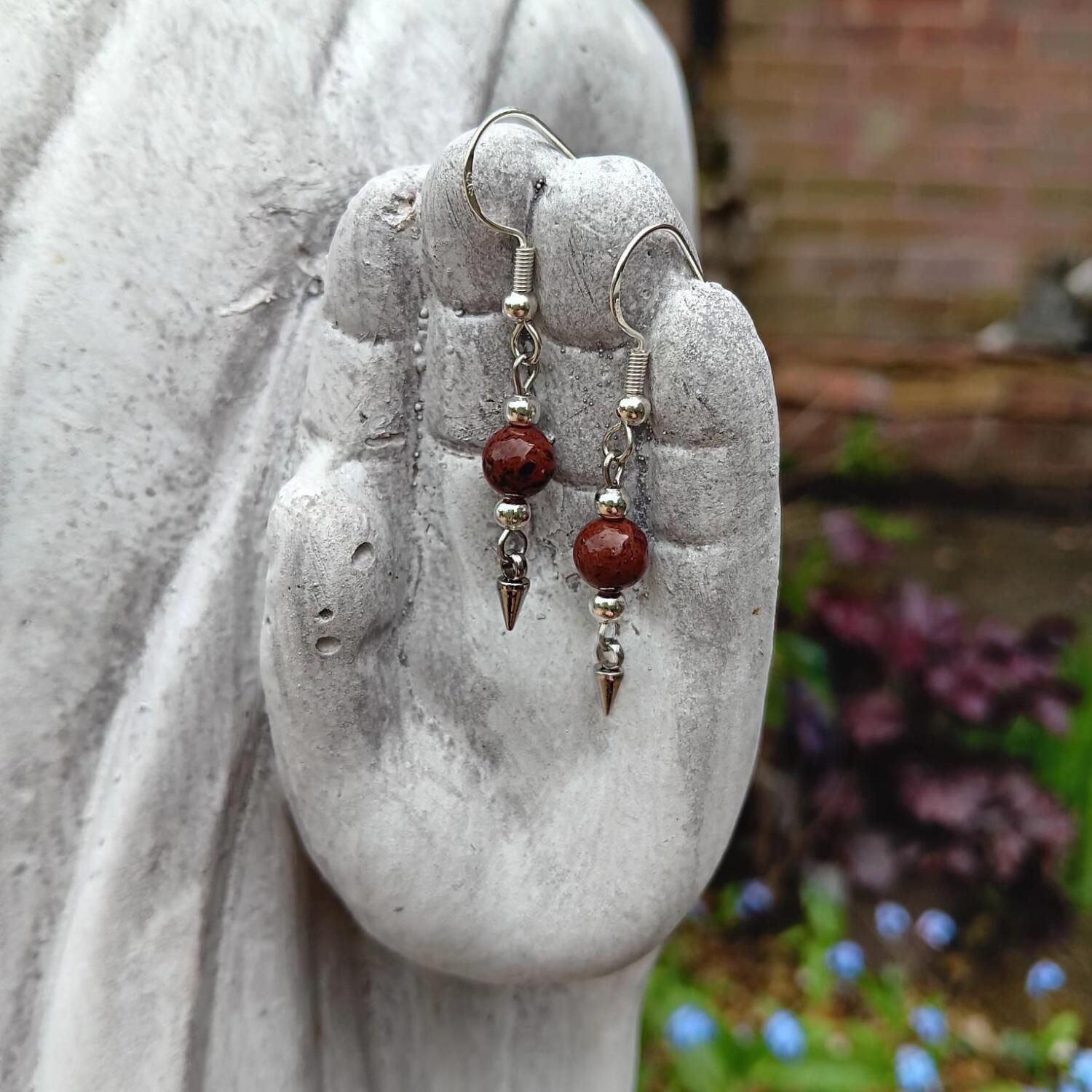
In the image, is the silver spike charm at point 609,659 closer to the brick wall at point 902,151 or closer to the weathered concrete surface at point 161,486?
the weathered concrete surface at point 161,486

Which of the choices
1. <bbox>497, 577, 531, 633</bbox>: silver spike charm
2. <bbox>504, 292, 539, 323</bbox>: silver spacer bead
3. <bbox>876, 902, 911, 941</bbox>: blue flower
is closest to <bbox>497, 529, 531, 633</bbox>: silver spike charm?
<bbox>497, 577, 531, 633</bbox>: silver spike charm

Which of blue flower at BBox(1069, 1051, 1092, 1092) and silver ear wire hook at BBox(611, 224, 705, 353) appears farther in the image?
blue flower at BBox(1069, 1051, 1092, 1092)

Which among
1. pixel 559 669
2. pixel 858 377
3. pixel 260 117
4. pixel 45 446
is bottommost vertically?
pixel 858 377

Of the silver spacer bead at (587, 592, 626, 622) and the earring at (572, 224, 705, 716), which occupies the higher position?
the earring at (572, 224, 705, 716)

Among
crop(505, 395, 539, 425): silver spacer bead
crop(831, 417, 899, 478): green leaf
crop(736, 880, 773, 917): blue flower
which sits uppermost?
crop(505, 395, 539, 425): silver spacer bead

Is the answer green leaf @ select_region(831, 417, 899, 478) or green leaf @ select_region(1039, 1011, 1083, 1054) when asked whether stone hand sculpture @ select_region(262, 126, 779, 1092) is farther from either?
green leaf @ select_region(831, 417, 899, 478)

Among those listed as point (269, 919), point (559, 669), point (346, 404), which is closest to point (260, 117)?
point (346, 404)

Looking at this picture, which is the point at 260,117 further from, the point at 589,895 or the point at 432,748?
the point at 589,895
